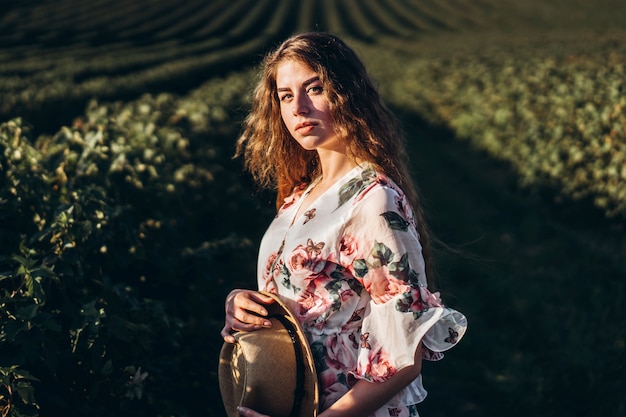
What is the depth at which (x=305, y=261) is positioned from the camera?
186 centimetres

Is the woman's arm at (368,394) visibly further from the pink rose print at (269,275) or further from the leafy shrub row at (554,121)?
the leafy shrub row at (554,121)

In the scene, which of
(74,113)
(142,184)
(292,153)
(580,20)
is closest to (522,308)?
(142,184)

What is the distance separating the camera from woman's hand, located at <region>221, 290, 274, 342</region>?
190cm

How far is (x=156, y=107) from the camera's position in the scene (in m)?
7.86

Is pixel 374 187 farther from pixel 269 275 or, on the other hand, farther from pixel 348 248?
pixel 269 275

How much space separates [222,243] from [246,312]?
2.82 metres

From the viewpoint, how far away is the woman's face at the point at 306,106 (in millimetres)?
2008

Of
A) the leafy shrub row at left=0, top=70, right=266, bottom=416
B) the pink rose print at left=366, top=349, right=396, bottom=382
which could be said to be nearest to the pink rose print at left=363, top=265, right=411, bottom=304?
the pink rose print at left=366, top=349, right=396, bottom=382

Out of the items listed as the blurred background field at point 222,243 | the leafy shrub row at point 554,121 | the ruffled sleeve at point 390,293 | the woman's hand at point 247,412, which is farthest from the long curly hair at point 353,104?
the leafy shrub row at point 554,121

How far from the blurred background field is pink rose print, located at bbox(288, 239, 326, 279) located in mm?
1064

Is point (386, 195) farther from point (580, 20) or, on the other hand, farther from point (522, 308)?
point (580, 20)

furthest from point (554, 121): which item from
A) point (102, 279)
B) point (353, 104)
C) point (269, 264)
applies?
point (269, 264)

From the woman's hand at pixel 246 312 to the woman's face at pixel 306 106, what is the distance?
47 cm

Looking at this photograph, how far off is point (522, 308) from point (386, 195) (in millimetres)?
4337
